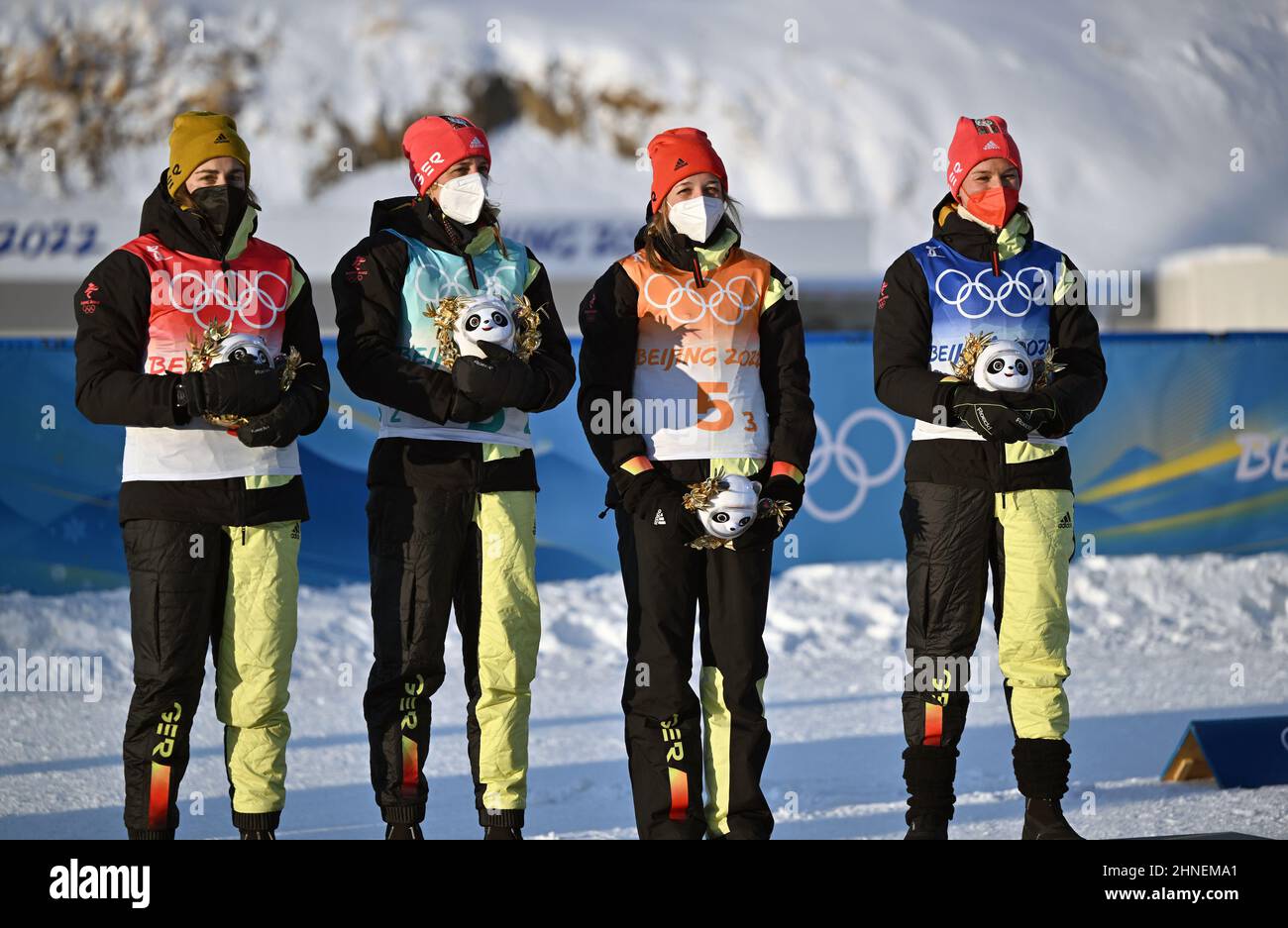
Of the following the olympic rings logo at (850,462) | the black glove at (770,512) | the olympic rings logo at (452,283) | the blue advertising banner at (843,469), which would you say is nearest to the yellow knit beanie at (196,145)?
the olympic rings logo at (452,283)

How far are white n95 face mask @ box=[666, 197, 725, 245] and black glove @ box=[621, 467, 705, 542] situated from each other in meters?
0.75

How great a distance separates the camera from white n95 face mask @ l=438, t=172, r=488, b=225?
4.89 metres

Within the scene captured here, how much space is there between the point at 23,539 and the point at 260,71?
55578mm

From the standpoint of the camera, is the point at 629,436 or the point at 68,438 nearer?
the point at 629,436

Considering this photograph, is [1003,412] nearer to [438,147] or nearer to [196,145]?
[438,147]

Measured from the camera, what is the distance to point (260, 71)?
202 feet

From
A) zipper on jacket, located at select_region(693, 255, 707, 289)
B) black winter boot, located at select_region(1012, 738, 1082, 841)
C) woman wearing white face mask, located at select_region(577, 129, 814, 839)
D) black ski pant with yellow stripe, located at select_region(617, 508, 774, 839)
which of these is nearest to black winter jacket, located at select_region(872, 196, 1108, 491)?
woman wearing white face mask, located at select_region(577, 129, 814, 839)

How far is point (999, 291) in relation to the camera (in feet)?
16.4

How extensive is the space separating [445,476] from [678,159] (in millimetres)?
1193
